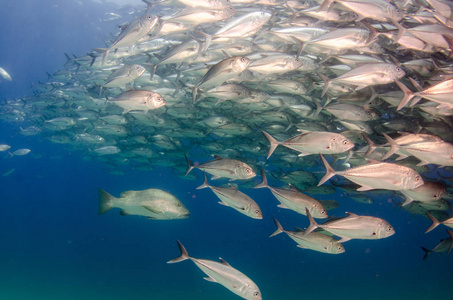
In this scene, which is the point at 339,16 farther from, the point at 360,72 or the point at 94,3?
the point at 94,3

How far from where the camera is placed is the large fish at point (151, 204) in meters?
3.90

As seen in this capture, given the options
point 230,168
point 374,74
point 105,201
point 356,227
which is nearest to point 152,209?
point 105,201

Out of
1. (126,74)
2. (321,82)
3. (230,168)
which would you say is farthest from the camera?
(321,82)

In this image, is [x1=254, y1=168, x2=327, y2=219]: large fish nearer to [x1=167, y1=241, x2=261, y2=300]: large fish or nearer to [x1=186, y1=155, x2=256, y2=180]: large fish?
[x1=186, y1=155, x2=256, y2=180]: large fish

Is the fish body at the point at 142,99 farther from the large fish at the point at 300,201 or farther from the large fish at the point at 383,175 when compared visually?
the large fish at the point at 383,175

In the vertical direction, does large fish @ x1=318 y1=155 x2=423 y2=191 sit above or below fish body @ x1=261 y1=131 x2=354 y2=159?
below

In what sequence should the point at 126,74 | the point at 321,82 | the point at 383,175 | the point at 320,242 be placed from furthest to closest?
1. the point at 321,82
2. the point at 126,74
3. the point at 320,242
4. the point at 383,175

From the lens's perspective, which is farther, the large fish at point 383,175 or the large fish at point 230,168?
the large fish at point 230,168

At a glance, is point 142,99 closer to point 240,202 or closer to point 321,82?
point 240,202

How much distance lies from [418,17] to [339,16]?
3.83ft

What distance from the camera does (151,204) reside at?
3873 mm

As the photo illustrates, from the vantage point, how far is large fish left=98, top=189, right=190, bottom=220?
3.90 meters

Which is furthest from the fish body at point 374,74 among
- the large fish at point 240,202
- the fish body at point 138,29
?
the fish body at point 138,29

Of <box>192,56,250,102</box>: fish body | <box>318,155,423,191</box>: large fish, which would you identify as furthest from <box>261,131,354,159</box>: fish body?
<box>192,56,250,102</box>: fish body
